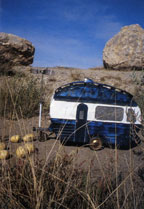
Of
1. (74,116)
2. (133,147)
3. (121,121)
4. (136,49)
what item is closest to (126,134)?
(121,121)

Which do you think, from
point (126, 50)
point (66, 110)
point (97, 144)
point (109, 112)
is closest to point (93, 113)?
point (109, 112)

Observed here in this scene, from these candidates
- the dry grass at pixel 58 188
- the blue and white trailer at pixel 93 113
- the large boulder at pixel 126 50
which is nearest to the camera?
the dry grass at pixel 58 188

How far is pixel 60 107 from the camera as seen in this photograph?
4266 millimetres

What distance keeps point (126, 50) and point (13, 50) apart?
6031 mm

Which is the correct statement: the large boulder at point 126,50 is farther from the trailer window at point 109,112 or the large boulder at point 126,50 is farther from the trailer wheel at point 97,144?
the trailer wheel at point 97,144

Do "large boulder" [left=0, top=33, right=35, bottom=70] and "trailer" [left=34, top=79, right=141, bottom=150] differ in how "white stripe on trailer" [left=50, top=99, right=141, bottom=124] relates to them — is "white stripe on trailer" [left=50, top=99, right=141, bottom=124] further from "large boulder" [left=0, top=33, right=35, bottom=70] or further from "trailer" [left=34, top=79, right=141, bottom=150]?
"large boulder" [left=0, top=33, right=35, bottom=70]

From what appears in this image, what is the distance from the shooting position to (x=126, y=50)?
9938mm

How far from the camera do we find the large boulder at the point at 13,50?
31.3ft

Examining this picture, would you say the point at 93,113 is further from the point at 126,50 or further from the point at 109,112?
the point at 126,50

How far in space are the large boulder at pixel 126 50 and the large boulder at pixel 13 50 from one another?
4.50 metres

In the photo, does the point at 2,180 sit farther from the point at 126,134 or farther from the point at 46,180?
the point at 126,134

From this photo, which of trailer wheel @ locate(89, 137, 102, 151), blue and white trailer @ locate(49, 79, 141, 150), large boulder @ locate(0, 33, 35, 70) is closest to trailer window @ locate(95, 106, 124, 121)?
blue and white trailer @ locate(49, 79, 141, 150)

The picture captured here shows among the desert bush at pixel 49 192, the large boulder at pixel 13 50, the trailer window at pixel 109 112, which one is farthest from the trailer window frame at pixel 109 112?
the large boulder at pixel 13 50

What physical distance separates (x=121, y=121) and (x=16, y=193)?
3.03m
